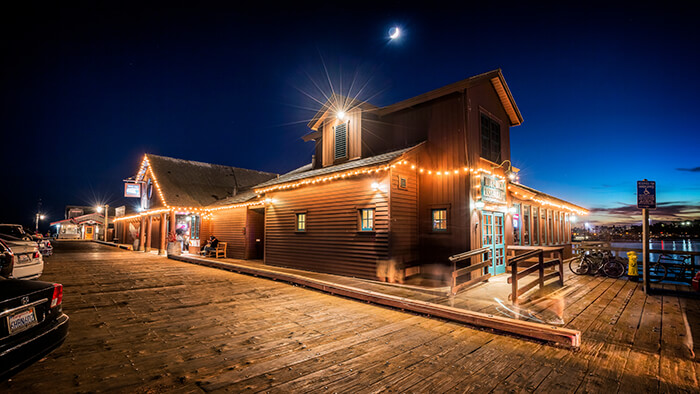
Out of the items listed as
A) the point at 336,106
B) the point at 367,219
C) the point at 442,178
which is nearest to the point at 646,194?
the point at 442,178

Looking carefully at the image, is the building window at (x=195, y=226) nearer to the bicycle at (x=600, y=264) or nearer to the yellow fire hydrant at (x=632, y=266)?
the bicycle at (x=600, y=264)

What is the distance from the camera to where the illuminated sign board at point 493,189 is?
10.7m

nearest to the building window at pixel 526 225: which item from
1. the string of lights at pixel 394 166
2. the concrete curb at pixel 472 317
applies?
the string of lights at pixel 394 166

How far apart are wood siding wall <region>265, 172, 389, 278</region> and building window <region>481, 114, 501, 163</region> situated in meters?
4.26

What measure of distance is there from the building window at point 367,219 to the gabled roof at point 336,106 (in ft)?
16.5

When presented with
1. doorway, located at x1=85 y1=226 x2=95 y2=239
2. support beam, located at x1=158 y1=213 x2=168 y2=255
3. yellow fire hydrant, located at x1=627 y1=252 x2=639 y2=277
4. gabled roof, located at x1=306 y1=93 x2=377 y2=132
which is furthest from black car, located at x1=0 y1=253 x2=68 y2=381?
doorway, located at x1=85 y1=226 x2=95 y2=239

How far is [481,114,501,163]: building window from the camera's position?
11484 mm

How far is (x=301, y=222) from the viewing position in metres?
13.5

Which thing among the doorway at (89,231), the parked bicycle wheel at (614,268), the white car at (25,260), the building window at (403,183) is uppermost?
the building window at (403,183)

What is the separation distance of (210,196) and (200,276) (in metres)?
15.1

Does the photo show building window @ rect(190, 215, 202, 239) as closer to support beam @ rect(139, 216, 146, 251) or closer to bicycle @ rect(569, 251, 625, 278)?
support beam @ rect(139, 216, 146, 251)

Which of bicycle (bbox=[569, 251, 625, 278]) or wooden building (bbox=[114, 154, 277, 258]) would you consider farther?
wooden building (bbox=[114, 154, 277, 258])

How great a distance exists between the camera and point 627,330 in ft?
17.8

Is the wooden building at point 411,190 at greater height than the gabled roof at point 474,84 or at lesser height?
lesser
